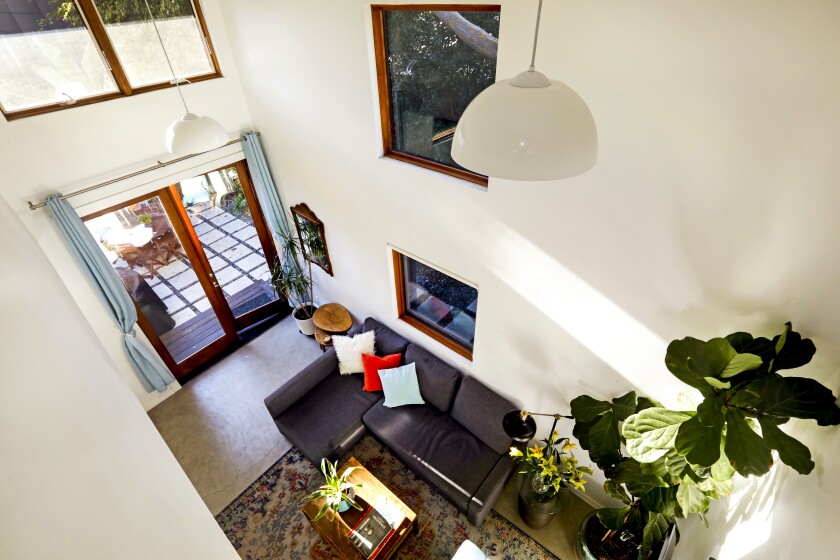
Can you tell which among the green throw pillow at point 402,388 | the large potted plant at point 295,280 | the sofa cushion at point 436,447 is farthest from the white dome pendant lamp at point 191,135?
the sofa cushion at point 436,447

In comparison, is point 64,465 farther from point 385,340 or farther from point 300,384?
point 385,340

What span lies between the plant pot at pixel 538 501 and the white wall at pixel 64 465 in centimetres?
286

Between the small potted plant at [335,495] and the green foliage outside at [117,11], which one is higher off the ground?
the green foliage outside at [117,11]

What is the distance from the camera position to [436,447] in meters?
3.88

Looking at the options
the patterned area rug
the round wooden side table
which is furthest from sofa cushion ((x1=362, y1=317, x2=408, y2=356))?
the patterned area rug

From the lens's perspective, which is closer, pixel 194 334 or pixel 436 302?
pixel 436 302

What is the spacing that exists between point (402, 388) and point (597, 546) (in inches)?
81.5

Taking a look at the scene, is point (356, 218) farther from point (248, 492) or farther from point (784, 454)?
point (784, 454)

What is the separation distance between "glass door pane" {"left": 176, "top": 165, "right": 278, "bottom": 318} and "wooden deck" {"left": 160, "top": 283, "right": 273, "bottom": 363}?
18 centimetres

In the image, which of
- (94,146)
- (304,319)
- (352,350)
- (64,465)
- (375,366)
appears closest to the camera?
(64,465)

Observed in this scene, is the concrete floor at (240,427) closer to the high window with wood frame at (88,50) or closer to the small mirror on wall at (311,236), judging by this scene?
the small mirror on wall at (311,236)

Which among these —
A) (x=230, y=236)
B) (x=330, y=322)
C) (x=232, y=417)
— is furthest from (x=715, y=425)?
(x=230, y=236)

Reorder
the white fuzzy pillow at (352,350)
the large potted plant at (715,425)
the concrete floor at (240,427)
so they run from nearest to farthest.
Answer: the large potted plant at (715,425) → the concrete floor at (240,427) → the white fuzzy pillow at (352,350)

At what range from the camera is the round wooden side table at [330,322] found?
4.90 m
